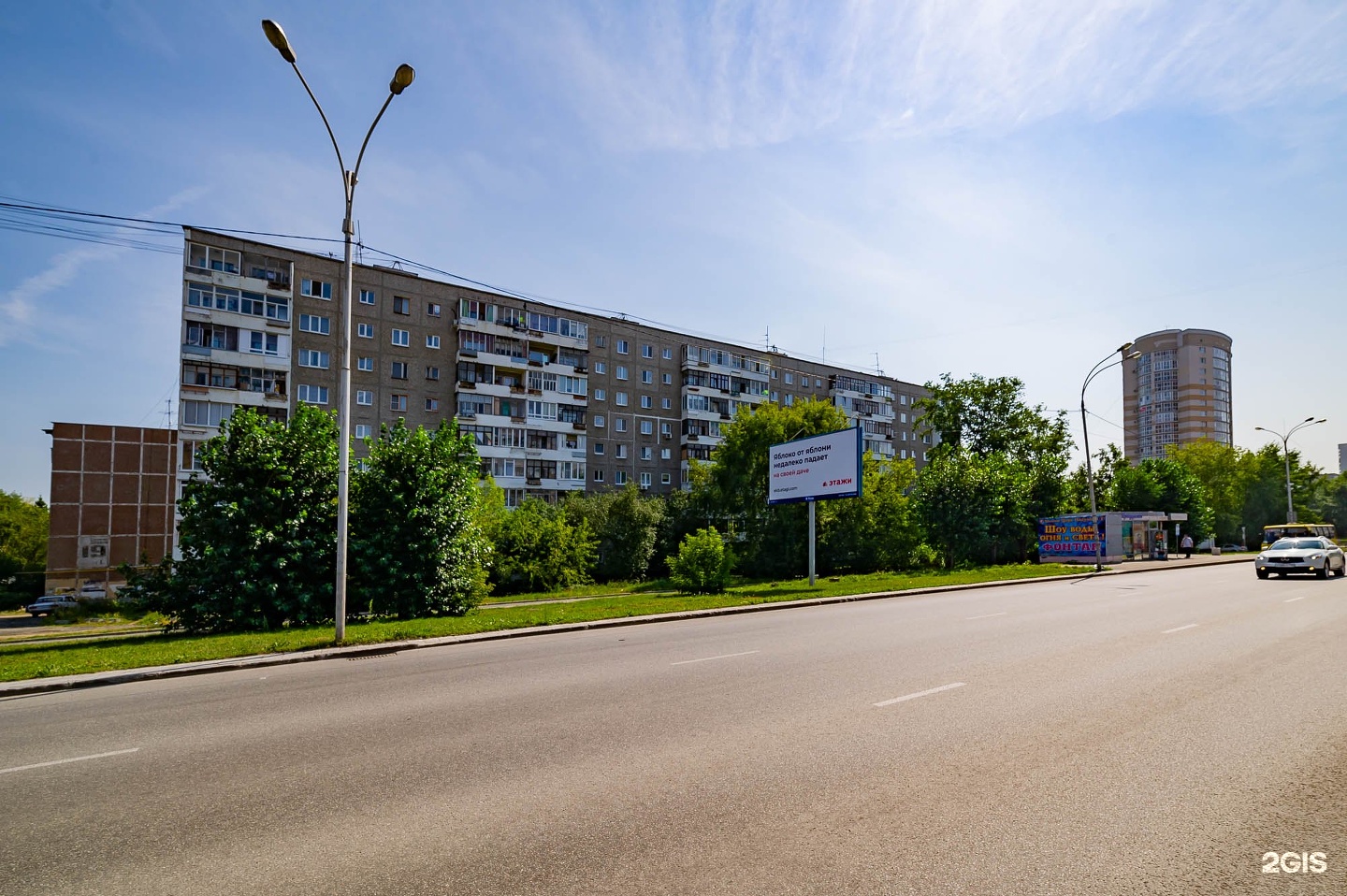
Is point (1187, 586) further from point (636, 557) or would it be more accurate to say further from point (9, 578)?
point (9, 578)

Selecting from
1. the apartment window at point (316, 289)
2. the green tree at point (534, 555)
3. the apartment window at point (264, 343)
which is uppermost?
the apartment window at point (316, 289)

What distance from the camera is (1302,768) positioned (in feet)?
18.5

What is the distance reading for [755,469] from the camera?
2136 inches

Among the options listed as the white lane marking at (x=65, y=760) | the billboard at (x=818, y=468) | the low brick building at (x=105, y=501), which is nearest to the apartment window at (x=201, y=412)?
the low brick building at (x=105, y=501)

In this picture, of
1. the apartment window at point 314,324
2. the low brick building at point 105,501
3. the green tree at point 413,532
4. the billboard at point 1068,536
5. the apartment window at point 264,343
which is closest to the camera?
the green tree at point 413,532

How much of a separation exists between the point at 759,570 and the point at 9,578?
214 ft

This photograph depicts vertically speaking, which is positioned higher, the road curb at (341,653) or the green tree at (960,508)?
the green tree at (960,508)

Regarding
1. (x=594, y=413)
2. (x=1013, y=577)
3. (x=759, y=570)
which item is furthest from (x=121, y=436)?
(x=1013, y=577)

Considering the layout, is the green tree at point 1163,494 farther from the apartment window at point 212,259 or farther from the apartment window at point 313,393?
the apartment window at point 212,259

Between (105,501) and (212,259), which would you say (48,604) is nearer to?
(105,501)

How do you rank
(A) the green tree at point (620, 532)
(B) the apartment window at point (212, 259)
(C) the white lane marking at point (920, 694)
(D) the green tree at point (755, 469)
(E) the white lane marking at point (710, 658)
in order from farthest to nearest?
(A) the green tree at point (620, 532), (D) the green tree at point (755, 469), (B) the apartment window at point (212, 259), (E) the white lane marking at point (710, 658), (C) the white lane marking at point (920, 694)

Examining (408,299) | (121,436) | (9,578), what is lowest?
(9,578)

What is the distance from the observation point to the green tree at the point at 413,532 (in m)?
19.6

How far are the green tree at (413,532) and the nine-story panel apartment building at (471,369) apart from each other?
22.0 meters
